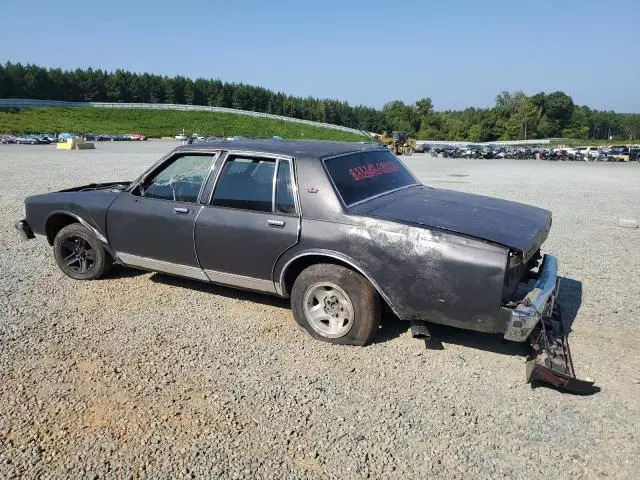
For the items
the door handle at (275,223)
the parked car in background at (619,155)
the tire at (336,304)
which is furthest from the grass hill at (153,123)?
the tire at (336,304)

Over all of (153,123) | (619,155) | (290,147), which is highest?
(153,123)

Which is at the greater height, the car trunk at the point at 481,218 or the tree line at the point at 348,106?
the tree line at the point at 348,106

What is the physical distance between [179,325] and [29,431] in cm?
162

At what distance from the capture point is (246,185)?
177 inches

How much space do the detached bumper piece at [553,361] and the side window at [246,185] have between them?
2381 mm

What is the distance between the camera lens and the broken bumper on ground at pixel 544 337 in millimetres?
3305

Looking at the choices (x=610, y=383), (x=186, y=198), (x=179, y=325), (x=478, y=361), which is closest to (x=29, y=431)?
(x=179, y=325)

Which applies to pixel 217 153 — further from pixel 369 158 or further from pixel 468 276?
pixel 468 276

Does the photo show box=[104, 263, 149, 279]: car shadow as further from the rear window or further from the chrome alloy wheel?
the rear window

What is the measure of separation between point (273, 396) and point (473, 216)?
2108 mm

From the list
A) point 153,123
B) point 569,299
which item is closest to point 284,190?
point 569,299

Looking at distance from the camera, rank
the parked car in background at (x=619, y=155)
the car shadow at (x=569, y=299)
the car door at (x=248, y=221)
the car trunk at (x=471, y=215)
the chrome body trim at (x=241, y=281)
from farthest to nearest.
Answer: the parked car in background at (x=619, y=155), the car shadow at (x=569, y=299), the chrome body trim at (x=241, y=281), the car door at (x=248, y=221), the car trunk at (x=471, y=215)

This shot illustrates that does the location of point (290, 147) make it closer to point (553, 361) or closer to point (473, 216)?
point (473, 216)

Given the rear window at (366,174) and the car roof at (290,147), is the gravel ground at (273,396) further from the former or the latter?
the car roof at (290,147)
